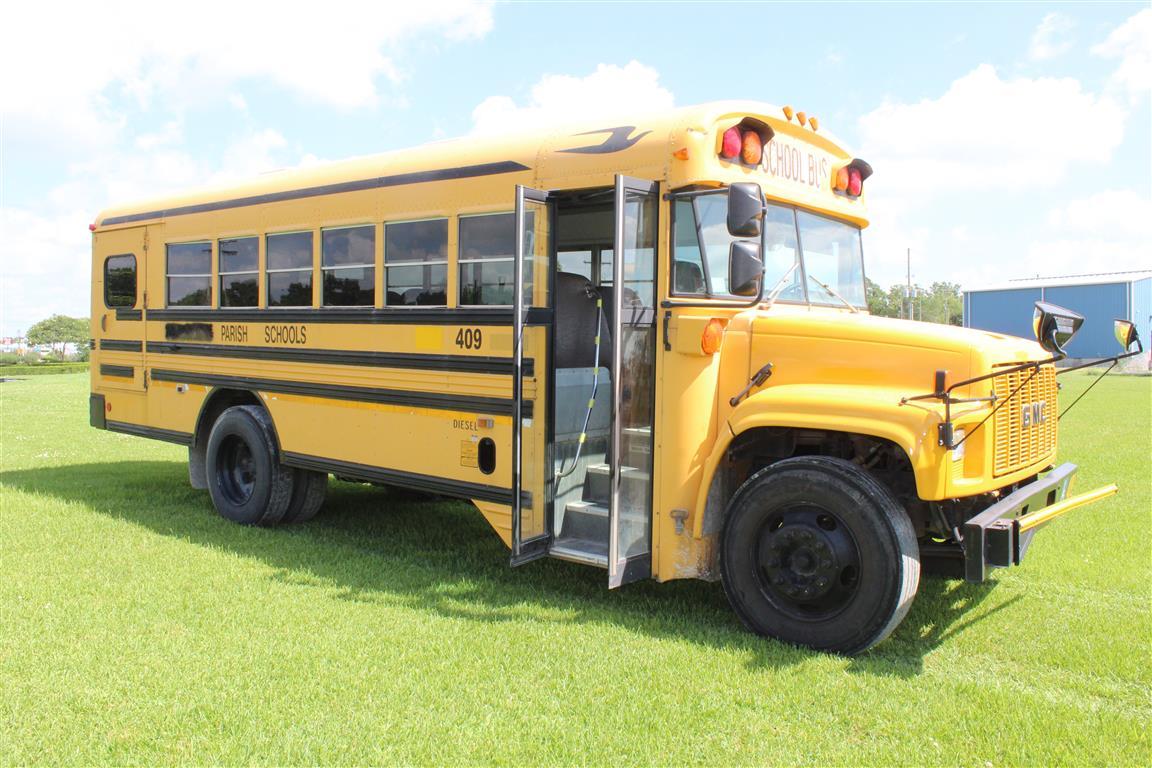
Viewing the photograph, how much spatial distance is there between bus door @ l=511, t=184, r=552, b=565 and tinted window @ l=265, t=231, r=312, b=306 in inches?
A: 89.6

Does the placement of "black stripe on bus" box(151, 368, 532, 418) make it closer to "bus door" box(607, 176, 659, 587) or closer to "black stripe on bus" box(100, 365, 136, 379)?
"black stripe on bus" box(100, 365, 136, 379)

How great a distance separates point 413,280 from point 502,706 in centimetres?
309

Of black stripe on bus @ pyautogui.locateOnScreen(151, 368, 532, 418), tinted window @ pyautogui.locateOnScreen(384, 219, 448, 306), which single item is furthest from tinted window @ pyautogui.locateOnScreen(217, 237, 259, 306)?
tinted window @ pyautogui.locateOnScreen(384, 219, 448, 306)

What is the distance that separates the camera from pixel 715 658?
429 cm

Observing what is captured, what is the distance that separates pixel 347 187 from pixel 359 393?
1.45m

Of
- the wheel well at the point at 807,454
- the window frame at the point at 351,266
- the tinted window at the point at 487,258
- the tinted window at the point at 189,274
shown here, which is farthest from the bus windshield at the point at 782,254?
the tinted window at the point at 189,274

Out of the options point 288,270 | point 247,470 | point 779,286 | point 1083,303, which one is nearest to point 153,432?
point 247,470

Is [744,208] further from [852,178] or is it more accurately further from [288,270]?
[288,270]

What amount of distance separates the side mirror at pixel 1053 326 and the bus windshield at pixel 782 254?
117 centimetres

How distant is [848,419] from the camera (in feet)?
13.9

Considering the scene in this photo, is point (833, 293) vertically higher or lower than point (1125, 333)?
higher

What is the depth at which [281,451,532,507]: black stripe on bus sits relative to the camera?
219 inches

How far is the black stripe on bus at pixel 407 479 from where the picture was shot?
5573mm

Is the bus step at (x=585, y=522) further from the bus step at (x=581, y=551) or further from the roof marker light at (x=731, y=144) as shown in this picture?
the roof marker light at (x=731, y=144)
